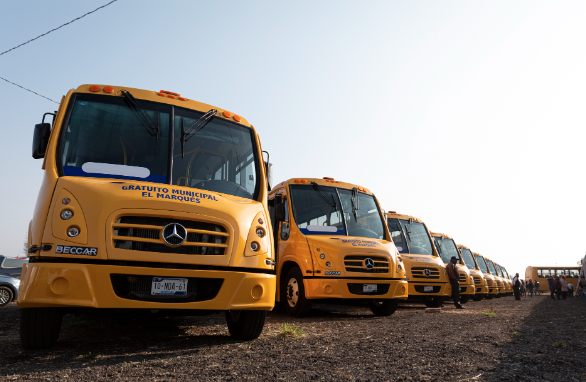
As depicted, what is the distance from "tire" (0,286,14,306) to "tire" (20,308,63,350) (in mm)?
10194

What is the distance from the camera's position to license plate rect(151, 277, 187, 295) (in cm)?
373

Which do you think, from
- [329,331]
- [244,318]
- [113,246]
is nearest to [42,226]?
[113,246]

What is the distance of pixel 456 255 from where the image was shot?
15508 mm

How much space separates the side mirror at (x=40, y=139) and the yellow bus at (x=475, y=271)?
1661 cm

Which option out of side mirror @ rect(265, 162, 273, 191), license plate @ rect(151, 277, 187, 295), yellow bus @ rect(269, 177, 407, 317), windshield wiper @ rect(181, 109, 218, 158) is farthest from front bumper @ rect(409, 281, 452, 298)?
license plate @ rect(151, 277, 187, 295)

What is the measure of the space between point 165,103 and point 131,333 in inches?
116

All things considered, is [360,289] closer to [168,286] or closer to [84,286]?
[168,286]

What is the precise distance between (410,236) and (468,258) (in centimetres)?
904

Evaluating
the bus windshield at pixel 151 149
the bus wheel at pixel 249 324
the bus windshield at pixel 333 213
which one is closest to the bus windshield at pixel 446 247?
the bus windshield at pixel 333 213

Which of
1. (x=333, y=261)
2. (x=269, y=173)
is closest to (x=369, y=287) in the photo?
(x=333, y=261)

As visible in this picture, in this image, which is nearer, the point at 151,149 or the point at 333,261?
the point at 151,149

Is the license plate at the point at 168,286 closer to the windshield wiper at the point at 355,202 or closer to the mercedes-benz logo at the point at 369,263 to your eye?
the mercedes-benz logo at the point at 369,263

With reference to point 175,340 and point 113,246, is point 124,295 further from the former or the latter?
point 175,340

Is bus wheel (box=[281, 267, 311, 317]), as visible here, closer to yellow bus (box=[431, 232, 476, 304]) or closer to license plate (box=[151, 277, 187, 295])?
license plate (box=[151, 277, 187, 295])
